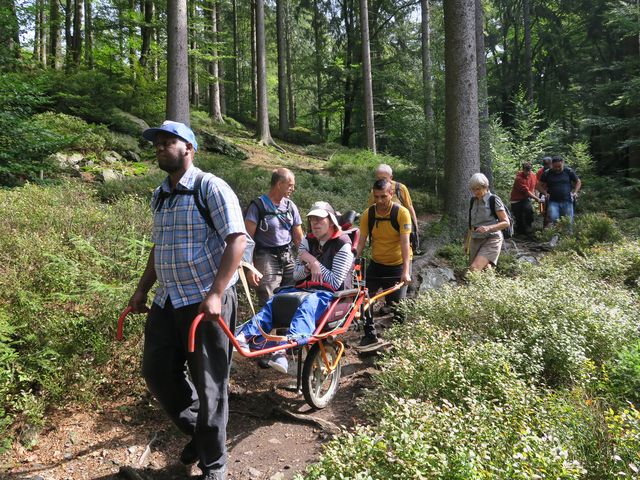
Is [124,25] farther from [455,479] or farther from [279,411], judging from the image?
[455,479]

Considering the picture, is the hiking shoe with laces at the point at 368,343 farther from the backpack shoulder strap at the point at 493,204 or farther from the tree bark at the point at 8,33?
the tree bark at the point at 8,33

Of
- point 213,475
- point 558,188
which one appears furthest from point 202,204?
point 558,188

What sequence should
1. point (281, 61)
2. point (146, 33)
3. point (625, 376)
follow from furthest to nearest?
1. point (281, 61)
2. point (146, 33)
3. point (625, 376)

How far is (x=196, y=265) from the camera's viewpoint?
3.15 m

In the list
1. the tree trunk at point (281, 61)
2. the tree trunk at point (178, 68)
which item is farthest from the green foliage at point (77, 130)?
the tree trunk at point (281, 61)

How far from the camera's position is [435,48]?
2097 centimetres

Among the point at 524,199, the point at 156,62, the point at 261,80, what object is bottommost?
the point at 524,199

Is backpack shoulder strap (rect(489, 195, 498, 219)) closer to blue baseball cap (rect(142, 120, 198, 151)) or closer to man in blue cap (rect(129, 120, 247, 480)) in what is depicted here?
man in blue cap (rect(129, 120, 247, 480))

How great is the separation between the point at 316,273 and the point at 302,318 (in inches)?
→ 25.8

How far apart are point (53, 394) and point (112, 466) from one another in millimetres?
932

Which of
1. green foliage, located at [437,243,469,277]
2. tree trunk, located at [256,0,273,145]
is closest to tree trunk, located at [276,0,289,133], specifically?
tree trunk, located at [256,0,273,145]

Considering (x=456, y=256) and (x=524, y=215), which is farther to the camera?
(x=524, y=215)

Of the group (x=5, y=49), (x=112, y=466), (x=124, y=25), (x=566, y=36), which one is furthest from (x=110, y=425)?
(x=566, y=36)

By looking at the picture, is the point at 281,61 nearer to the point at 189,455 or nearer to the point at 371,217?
the point at 371,217
